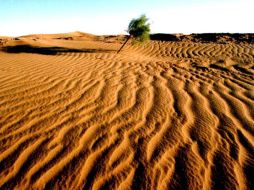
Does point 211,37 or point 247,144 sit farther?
point 211,37

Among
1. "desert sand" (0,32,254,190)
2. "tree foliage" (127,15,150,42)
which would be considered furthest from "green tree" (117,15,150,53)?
"desert sand" (0,32,254,190)

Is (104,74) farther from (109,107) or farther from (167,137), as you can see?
(167,137)

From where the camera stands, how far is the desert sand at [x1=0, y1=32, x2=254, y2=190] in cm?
222

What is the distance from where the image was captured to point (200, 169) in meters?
2.34

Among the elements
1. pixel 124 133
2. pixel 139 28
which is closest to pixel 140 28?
pixel 139 28

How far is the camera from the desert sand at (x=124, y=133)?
7.30 ft

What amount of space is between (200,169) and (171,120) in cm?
101

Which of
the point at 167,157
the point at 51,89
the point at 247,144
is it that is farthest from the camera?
the point at 51,89

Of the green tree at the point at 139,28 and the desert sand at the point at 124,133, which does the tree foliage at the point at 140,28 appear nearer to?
the green tree at the point at 139,28

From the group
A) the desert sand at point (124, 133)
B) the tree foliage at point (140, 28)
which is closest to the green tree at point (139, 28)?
the tree foliage at point (140, 28)

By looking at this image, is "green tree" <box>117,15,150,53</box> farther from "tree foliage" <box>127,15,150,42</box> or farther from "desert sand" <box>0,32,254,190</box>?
"desert sand" <box>0,32,254,190</box>

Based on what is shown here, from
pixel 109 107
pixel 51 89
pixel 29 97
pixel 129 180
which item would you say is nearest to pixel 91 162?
pixel 129 180

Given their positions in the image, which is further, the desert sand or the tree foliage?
the tree foliage

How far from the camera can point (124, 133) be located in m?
2.93
